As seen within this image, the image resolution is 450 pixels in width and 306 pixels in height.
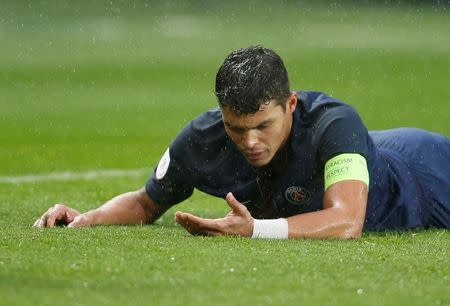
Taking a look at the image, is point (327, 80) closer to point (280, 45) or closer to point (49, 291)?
point (280, 45)

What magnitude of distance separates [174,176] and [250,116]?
3.62 ft

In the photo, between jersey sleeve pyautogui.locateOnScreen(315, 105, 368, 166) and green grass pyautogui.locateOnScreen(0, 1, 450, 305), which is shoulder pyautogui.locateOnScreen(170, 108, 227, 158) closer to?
green grass pyautogui.locateOnScreen(0, 1, 450, 305)

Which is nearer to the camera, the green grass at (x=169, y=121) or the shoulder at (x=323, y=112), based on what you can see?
the green grass at (x=169, y=121)

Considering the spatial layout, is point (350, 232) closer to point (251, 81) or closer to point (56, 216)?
point (251, 81)

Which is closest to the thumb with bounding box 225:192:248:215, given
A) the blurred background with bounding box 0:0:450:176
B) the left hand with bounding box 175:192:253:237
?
the left hand with bounding box 175:192:253:237

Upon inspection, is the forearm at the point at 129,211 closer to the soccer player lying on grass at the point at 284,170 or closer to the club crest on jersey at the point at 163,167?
the soccer player lying on grass at the point at 284,170

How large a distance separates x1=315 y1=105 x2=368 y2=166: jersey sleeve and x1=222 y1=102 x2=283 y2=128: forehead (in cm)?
36

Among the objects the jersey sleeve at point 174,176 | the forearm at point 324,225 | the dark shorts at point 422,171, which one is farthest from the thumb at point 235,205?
the dark shorts at point 422,171

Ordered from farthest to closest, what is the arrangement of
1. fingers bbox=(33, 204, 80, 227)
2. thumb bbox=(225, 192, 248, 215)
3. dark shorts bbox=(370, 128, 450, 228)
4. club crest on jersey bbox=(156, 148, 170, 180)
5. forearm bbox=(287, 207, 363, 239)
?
dark shorts bbox=(370, 128, 450, 228) → club crest on jersey bbox=(156, 148, 170, 180) → fingers bbox=(33, 204, 80, 227) → forearm bbox=(287, 207, 363, 239) → thumb bbox=(225, 192, 248, 215)

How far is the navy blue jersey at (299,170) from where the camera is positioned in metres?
7.30

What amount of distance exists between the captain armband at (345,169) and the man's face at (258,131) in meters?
0.30

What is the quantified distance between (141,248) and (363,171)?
1.39m

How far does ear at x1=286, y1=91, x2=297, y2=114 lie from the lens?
283 inches

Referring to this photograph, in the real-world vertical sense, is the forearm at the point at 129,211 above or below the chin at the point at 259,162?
below
